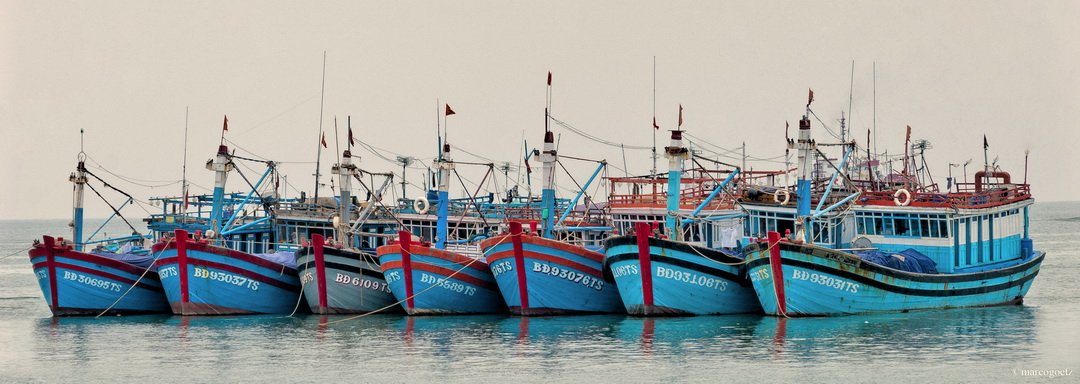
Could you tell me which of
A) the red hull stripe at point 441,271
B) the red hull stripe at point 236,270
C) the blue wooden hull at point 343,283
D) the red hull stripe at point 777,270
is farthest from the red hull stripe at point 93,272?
the red hull stripe at point 777,270

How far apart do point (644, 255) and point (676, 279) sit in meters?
1.33

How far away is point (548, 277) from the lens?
4150cm

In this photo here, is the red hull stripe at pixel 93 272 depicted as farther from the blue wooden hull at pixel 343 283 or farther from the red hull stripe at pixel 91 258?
the blue wooden hull at pixel 343 283

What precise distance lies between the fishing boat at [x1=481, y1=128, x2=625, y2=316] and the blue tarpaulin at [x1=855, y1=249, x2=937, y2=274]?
26.5ft

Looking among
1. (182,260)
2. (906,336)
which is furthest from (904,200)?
(182,260)

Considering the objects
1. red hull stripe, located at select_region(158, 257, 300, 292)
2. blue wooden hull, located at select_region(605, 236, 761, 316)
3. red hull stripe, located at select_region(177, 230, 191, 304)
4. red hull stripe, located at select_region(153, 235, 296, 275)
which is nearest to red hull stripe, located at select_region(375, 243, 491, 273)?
red hull stripe, located at select_region(153, 235, 296, 275)

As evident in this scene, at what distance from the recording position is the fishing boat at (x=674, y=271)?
127ft

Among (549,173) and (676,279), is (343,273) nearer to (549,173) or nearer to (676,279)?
(549,173)

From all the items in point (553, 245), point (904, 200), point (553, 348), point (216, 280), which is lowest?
point (553, 348)

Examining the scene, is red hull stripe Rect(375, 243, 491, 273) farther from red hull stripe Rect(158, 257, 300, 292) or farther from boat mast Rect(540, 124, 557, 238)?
red hull stripe Rect(158, 257, 300, 292)

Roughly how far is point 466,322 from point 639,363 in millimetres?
11007

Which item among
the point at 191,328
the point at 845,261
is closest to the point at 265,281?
the point at 191,328

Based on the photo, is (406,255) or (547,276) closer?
(547,276)

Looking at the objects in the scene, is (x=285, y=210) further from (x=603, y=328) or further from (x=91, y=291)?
(x=603, y=328)
